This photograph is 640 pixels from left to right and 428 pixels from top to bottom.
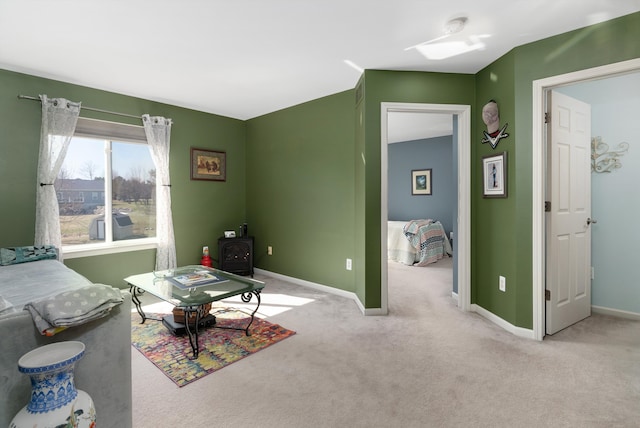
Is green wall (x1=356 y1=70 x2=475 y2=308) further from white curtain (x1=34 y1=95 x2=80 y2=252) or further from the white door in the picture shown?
white curtain (x1=34 y1=95 x2=80 y2=252)

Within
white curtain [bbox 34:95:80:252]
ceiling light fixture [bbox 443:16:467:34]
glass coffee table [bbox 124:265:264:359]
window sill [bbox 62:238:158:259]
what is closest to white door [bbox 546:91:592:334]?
ceiling light fixture [bbox 443:16:467:34]

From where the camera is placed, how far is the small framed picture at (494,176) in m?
2.79

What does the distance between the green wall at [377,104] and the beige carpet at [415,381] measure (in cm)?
57

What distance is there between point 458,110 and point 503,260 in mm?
1561

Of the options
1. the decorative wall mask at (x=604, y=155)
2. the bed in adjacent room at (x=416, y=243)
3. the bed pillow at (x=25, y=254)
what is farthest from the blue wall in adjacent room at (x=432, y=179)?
the bed pillow at (x=25, y=254)

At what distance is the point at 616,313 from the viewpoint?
9.96 feet

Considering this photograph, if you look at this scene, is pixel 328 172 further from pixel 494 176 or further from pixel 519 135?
pixel 519 135

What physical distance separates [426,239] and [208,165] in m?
3.89

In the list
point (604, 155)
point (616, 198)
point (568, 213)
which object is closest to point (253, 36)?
point (568, 213)

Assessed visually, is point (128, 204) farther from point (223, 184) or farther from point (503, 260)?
point (503, 260)

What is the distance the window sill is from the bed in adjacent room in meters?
4.04

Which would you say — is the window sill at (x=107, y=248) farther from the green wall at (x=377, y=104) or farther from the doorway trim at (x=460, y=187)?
the doorway trim at (x=460, y=187)

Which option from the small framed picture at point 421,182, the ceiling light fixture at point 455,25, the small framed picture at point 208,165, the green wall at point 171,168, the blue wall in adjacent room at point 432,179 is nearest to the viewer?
the ceiling light fixture at point 455,25

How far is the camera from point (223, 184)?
4.92m
